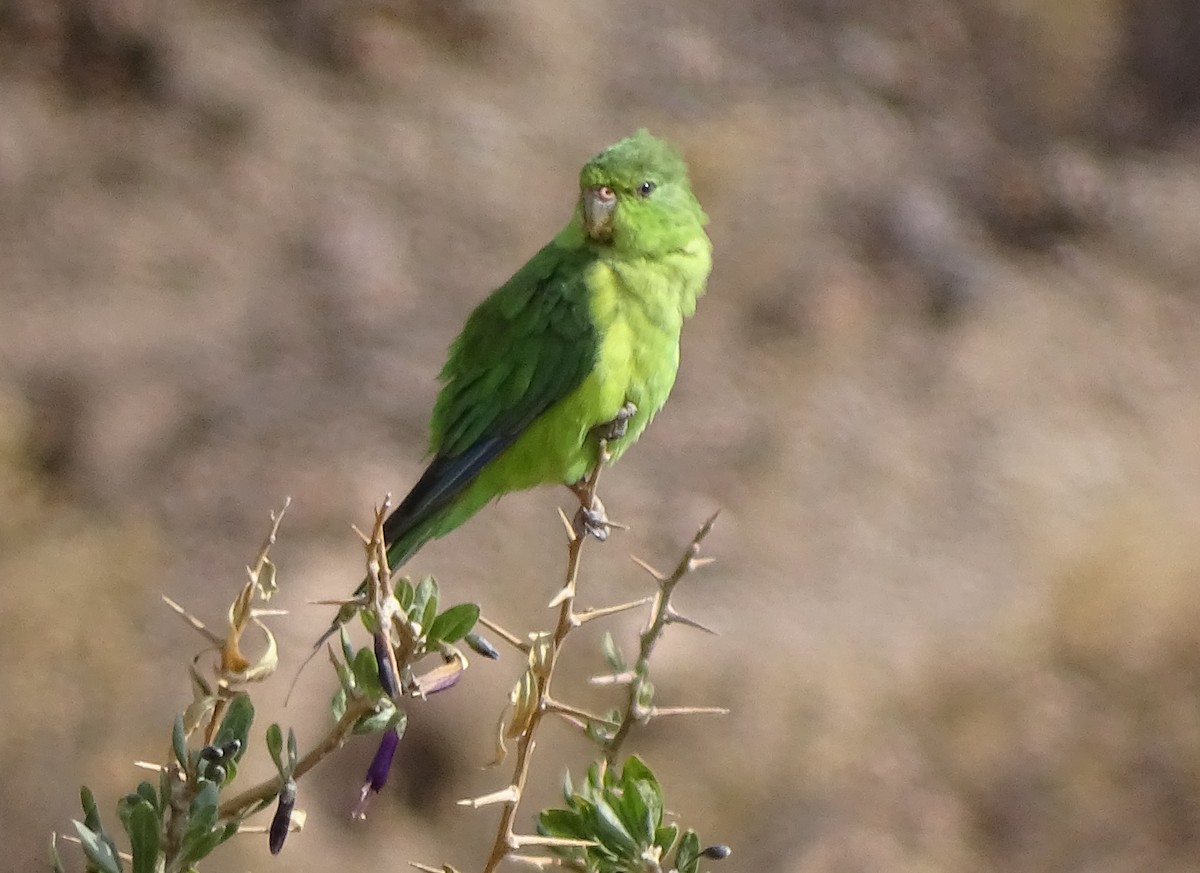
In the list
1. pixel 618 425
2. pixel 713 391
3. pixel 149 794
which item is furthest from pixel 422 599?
pixel 713 391

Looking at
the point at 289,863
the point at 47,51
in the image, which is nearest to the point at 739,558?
the point at 289,863

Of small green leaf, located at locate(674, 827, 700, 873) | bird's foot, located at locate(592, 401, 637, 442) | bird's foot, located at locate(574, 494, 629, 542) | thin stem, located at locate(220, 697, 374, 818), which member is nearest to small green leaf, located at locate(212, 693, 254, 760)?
thin stem, located at locate(220, 697, 374, 818)

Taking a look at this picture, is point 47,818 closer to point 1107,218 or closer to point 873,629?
point 873,629

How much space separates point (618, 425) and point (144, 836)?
4.00 feet

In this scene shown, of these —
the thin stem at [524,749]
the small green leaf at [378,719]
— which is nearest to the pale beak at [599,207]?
the thin stem at [524,749]

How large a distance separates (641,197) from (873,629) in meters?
2.09

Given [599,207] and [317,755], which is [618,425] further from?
[317,755]

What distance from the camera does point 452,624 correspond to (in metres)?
0.94

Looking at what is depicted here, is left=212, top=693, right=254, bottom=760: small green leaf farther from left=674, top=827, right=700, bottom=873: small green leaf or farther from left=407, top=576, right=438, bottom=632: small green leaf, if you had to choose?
left=674, top=827, right=700, bottom=873: small green leaf

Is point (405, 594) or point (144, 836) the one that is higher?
point (405, 594)

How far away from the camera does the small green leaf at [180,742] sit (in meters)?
Result: 0.86

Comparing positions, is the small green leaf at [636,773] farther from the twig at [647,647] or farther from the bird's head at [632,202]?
the bird's head at [632,202]

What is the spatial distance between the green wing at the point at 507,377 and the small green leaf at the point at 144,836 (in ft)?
3.27

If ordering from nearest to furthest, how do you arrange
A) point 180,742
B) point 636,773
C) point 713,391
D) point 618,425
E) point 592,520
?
point 180,742
point 636,773
point 592,520
point 618,425
point 713,391
